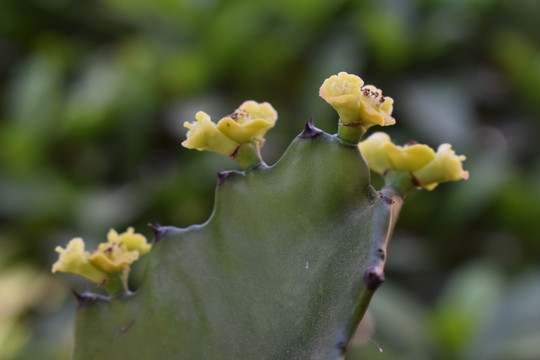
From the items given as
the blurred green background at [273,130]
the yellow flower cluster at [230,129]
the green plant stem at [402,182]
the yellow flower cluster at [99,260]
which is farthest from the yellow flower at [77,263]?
the blurred green background at [273,130]

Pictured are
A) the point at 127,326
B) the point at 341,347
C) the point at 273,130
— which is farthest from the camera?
the point at 273,130

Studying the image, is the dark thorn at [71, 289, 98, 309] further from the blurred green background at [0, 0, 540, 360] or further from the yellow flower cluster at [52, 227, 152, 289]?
the blurred green background at [0, 0, 540, 360]

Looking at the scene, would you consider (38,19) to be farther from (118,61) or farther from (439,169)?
(439,169)

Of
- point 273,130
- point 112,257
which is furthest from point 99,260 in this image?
point 273,130

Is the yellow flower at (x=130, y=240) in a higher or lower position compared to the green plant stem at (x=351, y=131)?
lower

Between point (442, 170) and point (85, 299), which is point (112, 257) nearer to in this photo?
point (85, 299)

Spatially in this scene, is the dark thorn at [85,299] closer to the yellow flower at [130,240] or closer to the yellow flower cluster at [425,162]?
the yellow flower at [130,240]

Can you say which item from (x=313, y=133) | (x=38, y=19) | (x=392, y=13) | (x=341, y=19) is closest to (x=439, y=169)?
(x=313, y=133)
